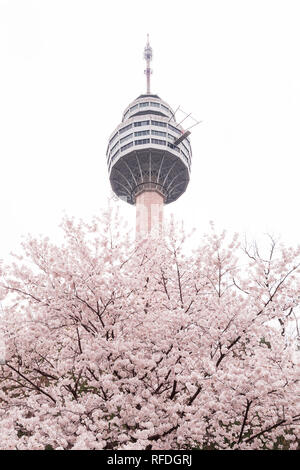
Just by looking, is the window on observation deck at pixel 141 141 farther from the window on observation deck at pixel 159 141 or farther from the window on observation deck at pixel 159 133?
the window on observation deck at pixel 159 133

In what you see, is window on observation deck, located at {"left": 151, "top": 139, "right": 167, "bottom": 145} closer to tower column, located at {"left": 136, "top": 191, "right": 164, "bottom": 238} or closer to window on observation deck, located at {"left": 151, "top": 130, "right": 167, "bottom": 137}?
window on observation deck, located at {"left": 151, "top": 130, "right": 167, "bottom": 137}

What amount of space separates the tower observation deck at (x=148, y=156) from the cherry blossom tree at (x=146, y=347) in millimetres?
44486

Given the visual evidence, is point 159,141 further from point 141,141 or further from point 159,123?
point 159,123

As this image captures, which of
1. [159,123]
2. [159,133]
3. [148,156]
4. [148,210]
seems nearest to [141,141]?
[148,156]

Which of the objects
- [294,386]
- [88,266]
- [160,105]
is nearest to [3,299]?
[88,266]

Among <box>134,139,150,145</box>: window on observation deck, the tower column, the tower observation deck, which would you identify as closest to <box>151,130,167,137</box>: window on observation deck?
the tower observation deck

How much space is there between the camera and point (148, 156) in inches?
2216

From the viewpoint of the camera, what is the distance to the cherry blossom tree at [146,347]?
7.05 meters

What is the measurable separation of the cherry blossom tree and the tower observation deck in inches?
1751

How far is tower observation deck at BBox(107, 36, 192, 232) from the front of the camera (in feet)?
182

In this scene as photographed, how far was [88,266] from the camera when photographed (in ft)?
29.5

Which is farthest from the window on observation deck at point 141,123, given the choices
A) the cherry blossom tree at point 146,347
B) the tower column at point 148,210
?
the cherry blossom tree at point 146,347

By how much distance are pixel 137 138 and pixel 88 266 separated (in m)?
48.9
